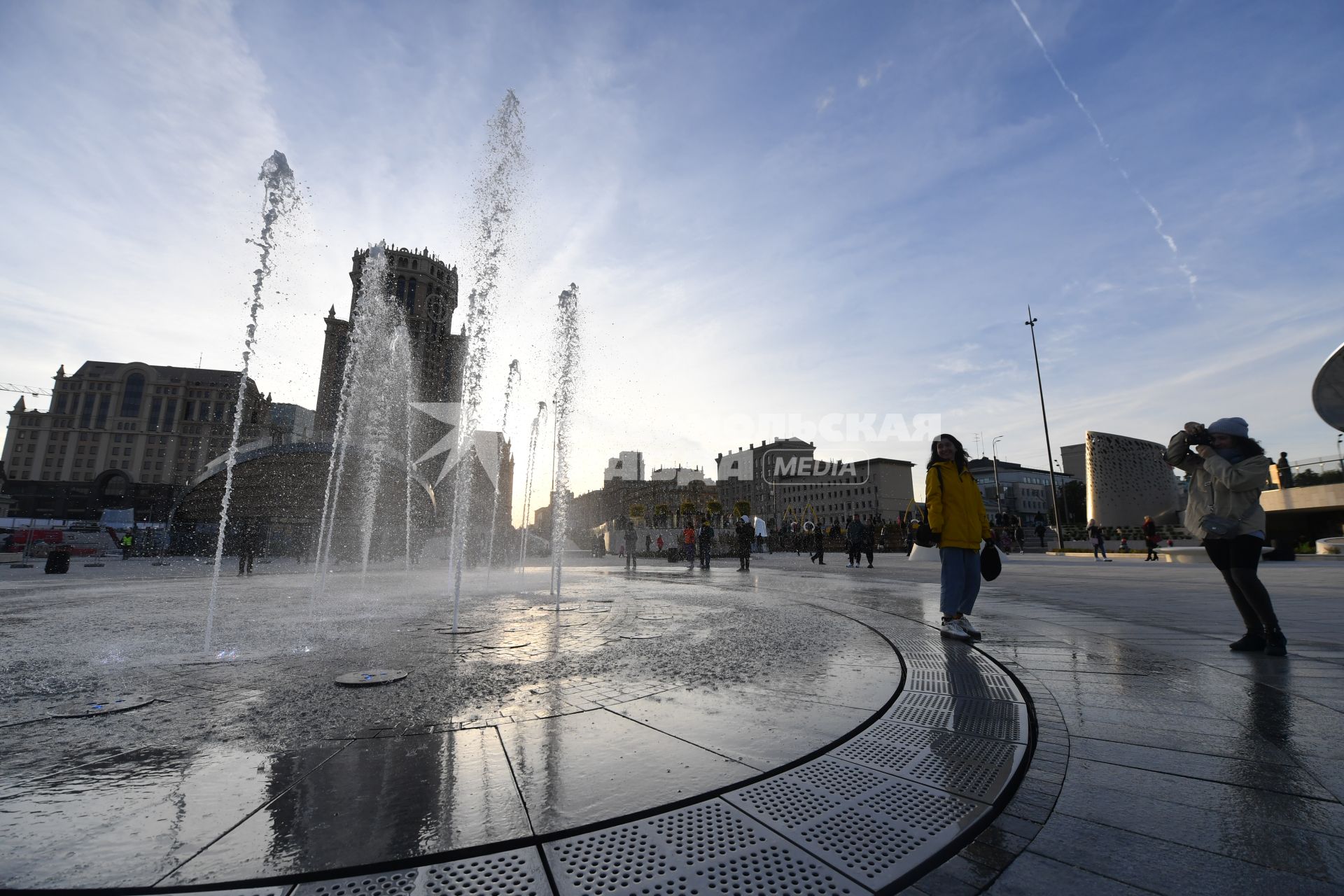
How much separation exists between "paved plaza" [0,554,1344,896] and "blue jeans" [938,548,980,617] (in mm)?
353

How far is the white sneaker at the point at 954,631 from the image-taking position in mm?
5418

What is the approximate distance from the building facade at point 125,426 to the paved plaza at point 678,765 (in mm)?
110631

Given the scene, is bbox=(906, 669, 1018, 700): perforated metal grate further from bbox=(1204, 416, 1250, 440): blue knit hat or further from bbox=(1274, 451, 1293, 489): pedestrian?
bbox=(1274, 451, 1293, 489): pedestrian

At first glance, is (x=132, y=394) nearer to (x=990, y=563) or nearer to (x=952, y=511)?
(x=952, y=511)

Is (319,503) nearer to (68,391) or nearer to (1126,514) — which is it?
(1126,514)

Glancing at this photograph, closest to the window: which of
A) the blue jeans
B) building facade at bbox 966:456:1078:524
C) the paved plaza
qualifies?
the paved plaza

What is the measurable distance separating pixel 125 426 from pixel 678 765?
133 metres

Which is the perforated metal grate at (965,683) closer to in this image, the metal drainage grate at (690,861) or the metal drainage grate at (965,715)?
the metal drainage grate at (965,715)

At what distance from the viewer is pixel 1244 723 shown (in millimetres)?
2965

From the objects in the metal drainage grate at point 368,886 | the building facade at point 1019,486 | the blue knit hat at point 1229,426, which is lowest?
the metal drainage grate at point 368,886

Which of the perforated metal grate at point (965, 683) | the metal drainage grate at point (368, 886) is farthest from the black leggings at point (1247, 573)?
the metal drainage grate at point (368, 886)

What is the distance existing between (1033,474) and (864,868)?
166086mm

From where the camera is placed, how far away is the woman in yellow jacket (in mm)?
5633

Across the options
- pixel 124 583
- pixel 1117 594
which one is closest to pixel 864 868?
pixel 1117 594
